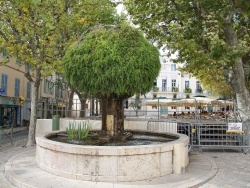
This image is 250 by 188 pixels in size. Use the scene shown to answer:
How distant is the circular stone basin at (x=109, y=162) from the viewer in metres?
6.52

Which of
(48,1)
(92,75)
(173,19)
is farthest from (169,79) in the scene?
(92,75)

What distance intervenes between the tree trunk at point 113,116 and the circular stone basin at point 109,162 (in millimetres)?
2029

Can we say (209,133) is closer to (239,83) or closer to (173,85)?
(239,83)

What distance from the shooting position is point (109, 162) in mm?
6516

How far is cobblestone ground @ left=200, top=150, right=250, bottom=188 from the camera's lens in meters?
6.88

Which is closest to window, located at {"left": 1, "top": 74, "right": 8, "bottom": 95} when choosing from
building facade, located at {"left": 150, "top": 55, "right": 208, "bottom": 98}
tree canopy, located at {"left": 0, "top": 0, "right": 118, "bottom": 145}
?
tree canopy, located at {"left": 0, "top": 0, "right": 118, "bottom": 145}

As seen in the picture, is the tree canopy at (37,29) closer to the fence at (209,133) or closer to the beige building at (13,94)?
the fence at (209,133)

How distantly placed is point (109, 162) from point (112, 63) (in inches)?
106

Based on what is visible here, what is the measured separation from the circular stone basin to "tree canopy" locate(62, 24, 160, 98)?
1.92 m

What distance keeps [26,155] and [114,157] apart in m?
4.40

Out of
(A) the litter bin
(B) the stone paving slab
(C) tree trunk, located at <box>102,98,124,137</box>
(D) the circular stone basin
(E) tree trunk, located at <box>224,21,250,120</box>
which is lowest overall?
(B) the stone paving slab

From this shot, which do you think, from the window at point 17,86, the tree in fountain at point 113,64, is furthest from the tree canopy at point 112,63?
the window at point 17,86

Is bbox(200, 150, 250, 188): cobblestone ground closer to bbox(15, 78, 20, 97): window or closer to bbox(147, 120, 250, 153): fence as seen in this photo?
bbox(147, 120, 250, 153): fence

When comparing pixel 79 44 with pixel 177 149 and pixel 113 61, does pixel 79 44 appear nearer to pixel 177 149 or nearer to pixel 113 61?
pixel 113 61
